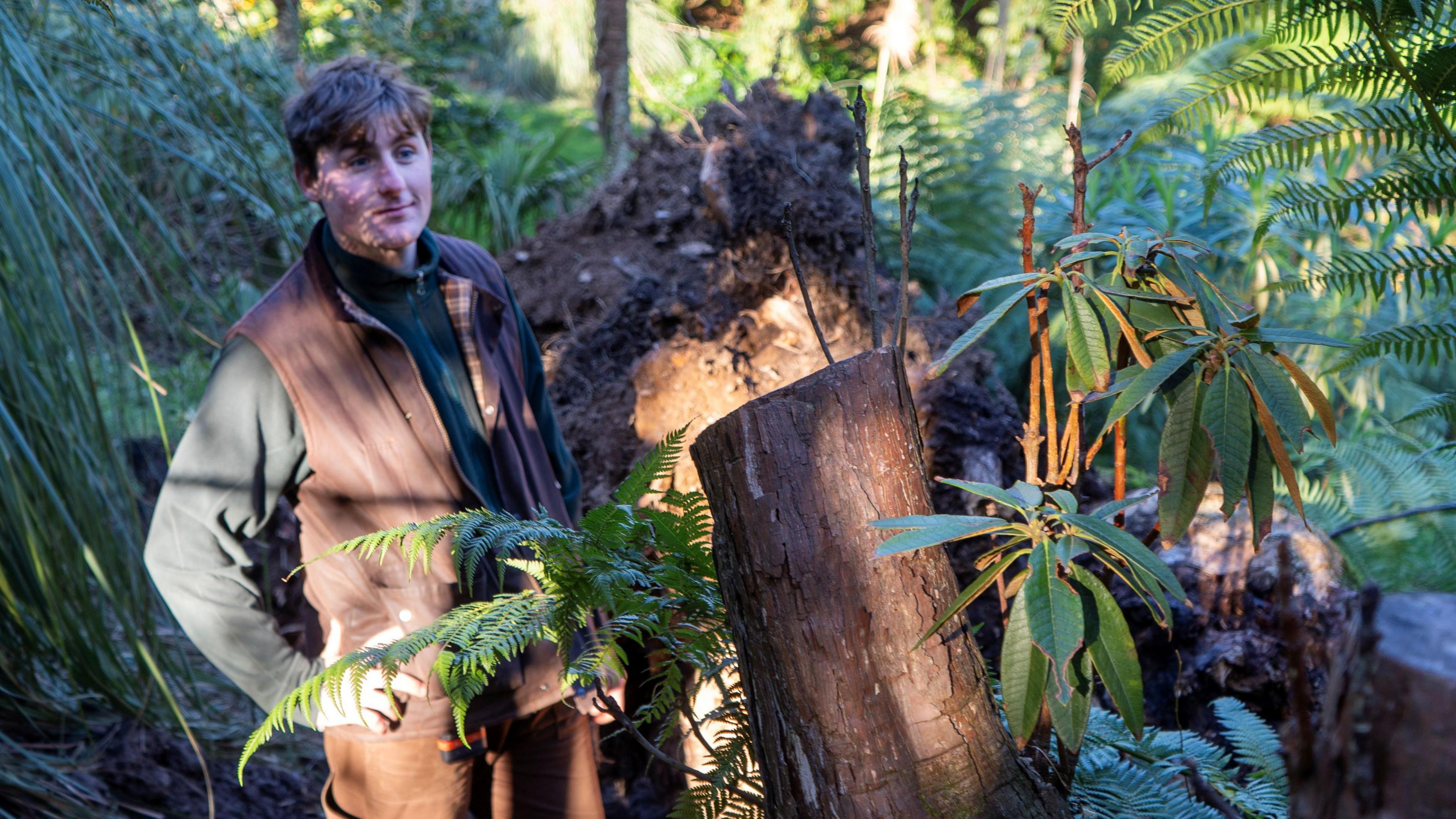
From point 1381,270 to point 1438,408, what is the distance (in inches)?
8.7

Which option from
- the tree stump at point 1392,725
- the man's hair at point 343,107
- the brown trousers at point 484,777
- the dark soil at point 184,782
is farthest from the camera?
the dark soil at point 184,782

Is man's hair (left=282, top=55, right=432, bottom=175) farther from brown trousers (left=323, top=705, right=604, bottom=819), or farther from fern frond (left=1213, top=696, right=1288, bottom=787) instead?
fern frond (left=1213, top=696, right=1288, bottom=787)

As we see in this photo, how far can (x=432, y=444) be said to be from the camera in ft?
5.66

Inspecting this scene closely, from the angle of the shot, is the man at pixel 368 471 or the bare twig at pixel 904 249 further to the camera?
the man at pixel 368 471

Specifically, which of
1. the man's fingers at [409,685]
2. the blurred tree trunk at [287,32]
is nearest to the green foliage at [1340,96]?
the man's fingers at [409,685]

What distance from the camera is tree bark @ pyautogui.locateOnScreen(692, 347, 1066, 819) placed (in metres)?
0.84

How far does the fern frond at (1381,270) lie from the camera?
4.47 ft

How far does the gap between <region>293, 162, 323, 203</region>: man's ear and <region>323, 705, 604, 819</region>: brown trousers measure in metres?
1.05

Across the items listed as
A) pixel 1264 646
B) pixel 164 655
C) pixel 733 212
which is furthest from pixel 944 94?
pixel 164 655

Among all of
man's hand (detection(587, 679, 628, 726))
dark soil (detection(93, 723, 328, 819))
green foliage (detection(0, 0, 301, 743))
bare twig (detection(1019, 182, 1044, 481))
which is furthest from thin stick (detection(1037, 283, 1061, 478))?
dark soil (detection(93, 723, 328, 819))

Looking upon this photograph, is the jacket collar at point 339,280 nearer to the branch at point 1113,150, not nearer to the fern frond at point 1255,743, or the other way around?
the branch at point 1113,150

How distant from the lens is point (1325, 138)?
1.38m

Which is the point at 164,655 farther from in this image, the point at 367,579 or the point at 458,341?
the point at 458,341

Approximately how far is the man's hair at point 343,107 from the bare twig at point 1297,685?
175 centimetres
